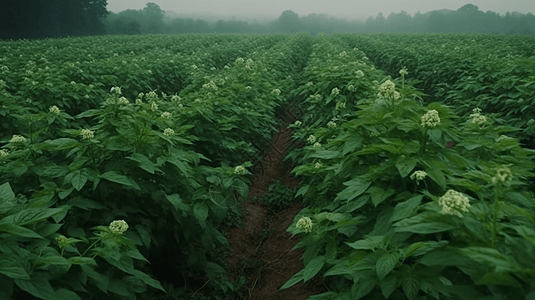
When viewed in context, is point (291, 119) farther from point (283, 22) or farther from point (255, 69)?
point (283, 22)

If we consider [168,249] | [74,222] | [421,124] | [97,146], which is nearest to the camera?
[421,124]

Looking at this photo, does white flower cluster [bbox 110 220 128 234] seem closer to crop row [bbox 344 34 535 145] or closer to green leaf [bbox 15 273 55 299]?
green leaf [bbox 15 273 55 299]

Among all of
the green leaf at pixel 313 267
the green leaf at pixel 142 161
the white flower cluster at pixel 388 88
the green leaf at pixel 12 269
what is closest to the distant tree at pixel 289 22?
the white flower cluster at pixel 388 88

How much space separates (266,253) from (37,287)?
3.07 m

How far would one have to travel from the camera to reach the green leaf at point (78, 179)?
7.68ft

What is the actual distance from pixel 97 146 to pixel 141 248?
37.3 inches

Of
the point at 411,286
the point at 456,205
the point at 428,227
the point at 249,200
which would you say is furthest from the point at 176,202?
the point at 249,200

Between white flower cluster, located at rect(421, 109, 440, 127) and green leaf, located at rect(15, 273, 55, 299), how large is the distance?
2.32m

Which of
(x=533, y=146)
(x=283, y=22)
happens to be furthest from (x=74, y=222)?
(x=283, y=22)

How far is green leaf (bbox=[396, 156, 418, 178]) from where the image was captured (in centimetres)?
202

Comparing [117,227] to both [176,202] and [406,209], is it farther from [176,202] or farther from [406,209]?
[406,209]

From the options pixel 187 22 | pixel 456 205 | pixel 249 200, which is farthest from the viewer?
pixel 187 22

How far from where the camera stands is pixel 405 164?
2098mm

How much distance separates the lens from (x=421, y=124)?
2.28 m
